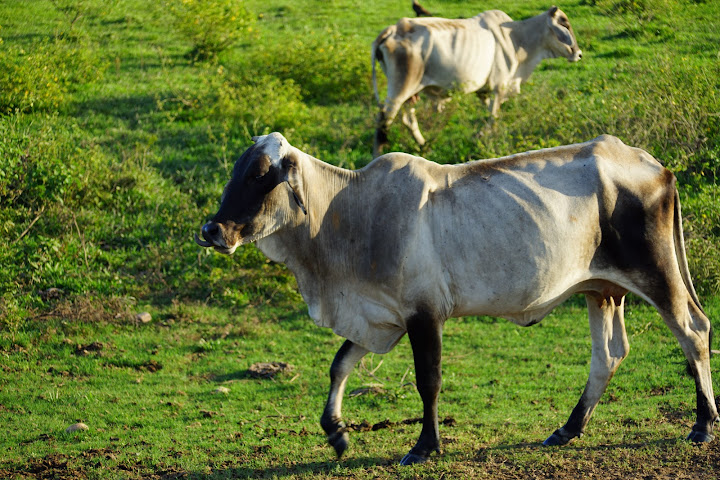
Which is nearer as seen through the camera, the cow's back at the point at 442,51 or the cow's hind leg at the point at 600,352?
the cow's hind leg at the point at 600,352

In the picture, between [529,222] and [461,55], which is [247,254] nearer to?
[461,55]

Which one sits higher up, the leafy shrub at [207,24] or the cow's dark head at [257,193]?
Answer: the cow's dark head at [257,193]

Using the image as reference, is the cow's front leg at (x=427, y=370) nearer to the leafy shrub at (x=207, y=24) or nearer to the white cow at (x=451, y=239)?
the white cow at (x=451, y=239)

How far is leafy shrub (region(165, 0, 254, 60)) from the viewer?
1535cm

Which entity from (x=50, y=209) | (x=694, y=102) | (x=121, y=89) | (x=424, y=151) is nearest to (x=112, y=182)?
(x=50, y=209)

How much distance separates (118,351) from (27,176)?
Result: 3408 mm

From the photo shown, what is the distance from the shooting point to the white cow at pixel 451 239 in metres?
5.47

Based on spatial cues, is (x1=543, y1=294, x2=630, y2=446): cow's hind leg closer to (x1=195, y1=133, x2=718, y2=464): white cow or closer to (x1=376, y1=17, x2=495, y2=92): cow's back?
(x1=195, y1=133, x2=718, y2=464): white cow

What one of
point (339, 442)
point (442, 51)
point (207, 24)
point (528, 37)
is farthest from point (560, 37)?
point (339, 442)

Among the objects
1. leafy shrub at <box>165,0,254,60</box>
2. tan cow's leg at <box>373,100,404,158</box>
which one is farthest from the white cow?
leafy shrub at <box>165,0,254,60</box>

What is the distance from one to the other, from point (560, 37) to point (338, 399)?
8.98 metres

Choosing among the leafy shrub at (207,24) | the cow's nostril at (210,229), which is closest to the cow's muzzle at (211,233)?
the cow's nostril at (210,229)

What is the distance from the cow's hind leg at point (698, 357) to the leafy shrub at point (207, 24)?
37.6 feet

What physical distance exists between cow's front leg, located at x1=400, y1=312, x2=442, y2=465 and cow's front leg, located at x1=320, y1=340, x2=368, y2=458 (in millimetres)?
465
